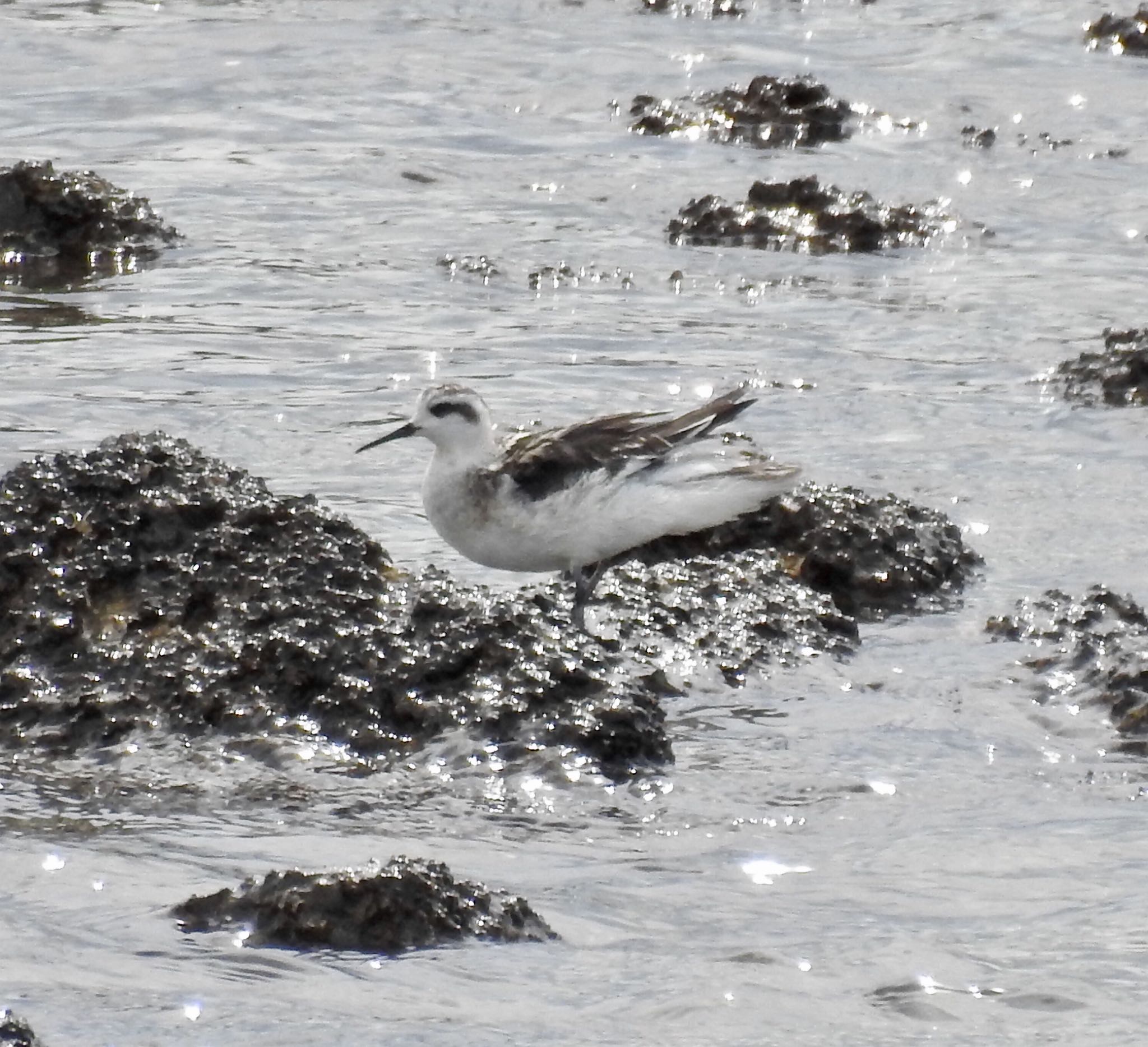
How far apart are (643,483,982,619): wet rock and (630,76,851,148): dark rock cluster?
8.55m

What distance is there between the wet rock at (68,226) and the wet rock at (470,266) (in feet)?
6.14

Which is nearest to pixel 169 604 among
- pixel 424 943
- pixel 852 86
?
pixel 424 943

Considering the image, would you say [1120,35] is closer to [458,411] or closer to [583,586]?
[458,411]

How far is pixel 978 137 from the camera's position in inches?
674

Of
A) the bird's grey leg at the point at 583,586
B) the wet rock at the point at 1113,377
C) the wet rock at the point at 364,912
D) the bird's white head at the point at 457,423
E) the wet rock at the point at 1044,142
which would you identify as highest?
the wet rock at the point at 1044,142

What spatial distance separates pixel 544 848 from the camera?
6312 millimetres

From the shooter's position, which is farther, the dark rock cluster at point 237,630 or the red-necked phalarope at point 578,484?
the red-necked phalarope at point 578,484

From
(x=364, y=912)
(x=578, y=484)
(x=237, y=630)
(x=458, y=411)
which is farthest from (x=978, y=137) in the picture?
(x=364, y=912)

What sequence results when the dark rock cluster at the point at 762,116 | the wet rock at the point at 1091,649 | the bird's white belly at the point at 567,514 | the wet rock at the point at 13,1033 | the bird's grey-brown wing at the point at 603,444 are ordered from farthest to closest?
the dark rock cluster at the point at 762,116, the bird's grey-brown wing at the point at 603,444, the bird's white belly at the point at 567,514, the wet rock at the point at 1091,649, the wet rock at the point at 13,1033

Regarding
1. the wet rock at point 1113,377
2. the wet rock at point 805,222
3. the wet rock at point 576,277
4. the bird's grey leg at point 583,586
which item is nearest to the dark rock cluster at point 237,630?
the bird's grey leg at point 583,586

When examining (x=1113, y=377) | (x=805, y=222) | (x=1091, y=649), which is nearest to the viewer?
(x=1091, y=649)

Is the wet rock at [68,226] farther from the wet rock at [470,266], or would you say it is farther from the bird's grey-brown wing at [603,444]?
the bird's grey-brown wing at [603,444]

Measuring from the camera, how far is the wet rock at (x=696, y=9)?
21.2 m

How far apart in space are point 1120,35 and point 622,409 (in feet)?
34.4
